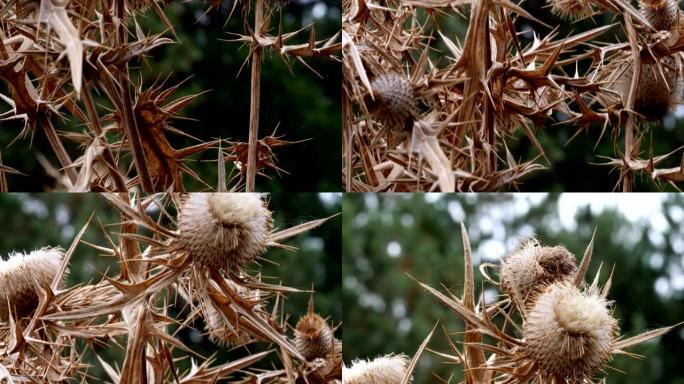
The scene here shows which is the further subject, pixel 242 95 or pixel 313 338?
pixel 242 95

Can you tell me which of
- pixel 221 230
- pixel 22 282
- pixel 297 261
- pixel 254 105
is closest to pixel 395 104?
pixel 221 230

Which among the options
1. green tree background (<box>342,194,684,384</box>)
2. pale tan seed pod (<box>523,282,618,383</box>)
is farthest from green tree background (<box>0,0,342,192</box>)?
pale tan seed pod (<box>523,282,618,383</box>)

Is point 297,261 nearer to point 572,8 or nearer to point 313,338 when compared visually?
point 313,338

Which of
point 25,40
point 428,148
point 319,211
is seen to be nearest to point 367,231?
point 319,211

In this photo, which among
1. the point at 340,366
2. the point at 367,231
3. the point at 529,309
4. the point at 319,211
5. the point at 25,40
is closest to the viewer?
the point at 529,309

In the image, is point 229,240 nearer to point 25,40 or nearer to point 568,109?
point 25,40

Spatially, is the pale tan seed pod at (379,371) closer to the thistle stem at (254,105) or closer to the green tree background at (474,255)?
the green tree background at (474,255)

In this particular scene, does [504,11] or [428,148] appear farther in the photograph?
[504,11]
